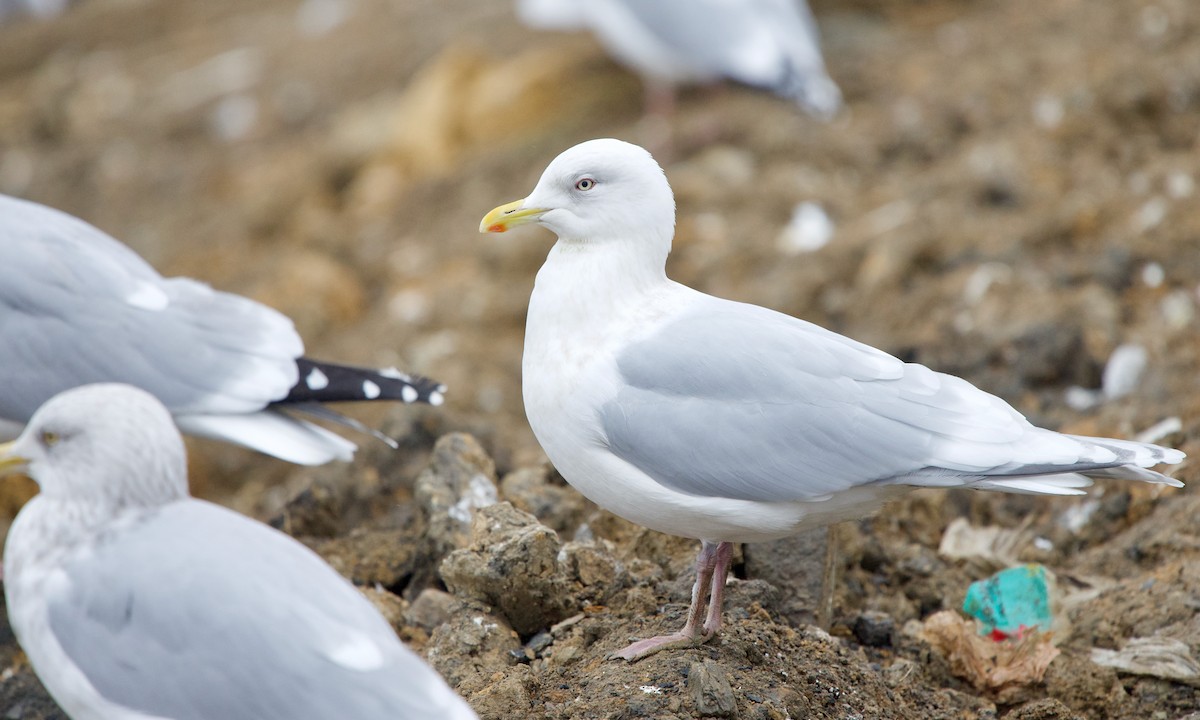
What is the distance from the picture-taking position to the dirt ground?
3.63 m

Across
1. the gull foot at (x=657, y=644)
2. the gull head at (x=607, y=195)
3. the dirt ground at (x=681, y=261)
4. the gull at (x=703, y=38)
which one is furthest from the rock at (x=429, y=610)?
the gull at (x=703, y=38)

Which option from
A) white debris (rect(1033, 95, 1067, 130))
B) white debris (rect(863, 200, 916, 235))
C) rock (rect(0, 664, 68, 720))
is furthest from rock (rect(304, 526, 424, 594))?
white debris (rect(1033, 95, 1067, 130))

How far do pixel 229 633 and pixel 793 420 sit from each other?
142 centimetres

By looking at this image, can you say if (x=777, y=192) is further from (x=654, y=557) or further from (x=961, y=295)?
(x=654, y=557)

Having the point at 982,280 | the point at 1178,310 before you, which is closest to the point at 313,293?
the point at 982,280

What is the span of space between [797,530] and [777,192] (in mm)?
5023

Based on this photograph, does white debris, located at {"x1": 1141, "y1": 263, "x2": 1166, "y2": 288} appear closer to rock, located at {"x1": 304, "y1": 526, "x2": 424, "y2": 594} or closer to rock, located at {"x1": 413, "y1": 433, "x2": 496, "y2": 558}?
rock, located at {"x1": 413, "y1": 433, "x2": 496, "y2": 558}

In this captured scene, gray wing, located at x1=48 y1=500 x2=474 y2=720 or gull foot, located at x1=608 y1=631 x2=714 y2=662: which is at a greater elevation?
gull foot, located at x1=608 y1=631 x2=714 y2=662

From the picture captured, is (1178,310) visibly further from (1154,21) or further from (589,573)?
(1154,21)

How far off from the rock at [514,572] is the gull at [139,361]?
826 millimetres

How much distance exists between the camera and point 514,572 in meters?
3.60

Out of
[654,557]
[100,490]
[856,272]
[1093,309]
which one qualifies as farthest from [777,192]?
[100,490]

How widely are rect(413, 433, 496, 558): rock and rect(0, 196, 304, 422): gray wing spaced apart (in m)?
0.55

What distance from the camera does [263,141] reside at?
11938 mm
